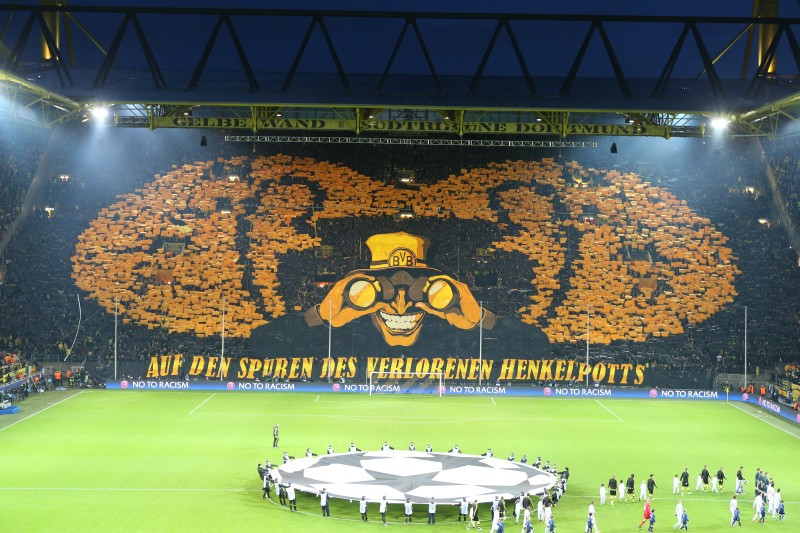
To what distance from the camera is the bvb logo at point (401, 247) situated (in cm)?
6712

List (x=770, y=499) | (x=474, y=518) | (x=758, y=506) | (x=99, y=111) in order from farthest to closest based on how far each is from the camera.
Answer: (x=99, y=111), (x=770, y=499), (x=758, y=506), (x=474, y=518)

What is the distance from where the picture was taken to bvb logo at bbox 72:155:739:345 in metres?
67.1

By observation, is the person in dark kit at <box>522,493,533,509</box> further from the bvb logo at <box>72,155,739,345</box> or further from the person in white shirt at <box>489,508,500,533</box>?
the bvb logo at <box>72,155,739,345</box>

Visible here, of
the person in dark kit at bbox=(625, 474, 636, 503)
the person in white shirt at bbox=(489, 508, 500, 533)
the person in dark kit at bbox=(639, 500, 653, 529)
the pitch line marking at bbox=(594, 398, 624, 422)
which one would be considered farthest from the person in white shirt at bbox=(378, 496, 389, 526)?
the pitch line marking at bbox=(594, 398, 624, 422)

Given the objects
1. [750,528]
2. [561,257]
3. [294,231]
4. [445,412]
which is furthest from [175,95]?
[750,528]

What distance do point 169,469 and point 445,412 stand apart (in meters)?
19.1

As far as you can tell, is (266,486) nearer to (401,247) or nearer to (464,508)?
(464,508)

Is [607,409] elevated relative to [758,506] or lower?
elevated

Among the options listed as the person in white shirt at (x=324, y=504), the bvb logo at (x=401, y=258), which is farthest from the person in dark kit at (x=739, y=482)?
the bvb logo at (x=401, y=258)

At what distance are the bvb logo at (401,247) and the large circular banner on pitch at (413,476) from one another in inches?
1062

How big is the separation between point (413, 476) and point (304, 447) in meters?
8.99

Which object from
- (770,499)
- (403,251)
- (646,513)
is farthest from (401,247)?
(646,513)

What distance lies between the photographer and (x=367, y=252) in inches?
2685

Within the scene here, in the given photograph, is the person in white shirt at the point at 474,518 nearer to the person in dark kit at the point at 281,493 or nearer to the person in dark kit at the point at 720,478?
the person in dark kit at the point at 281,493
